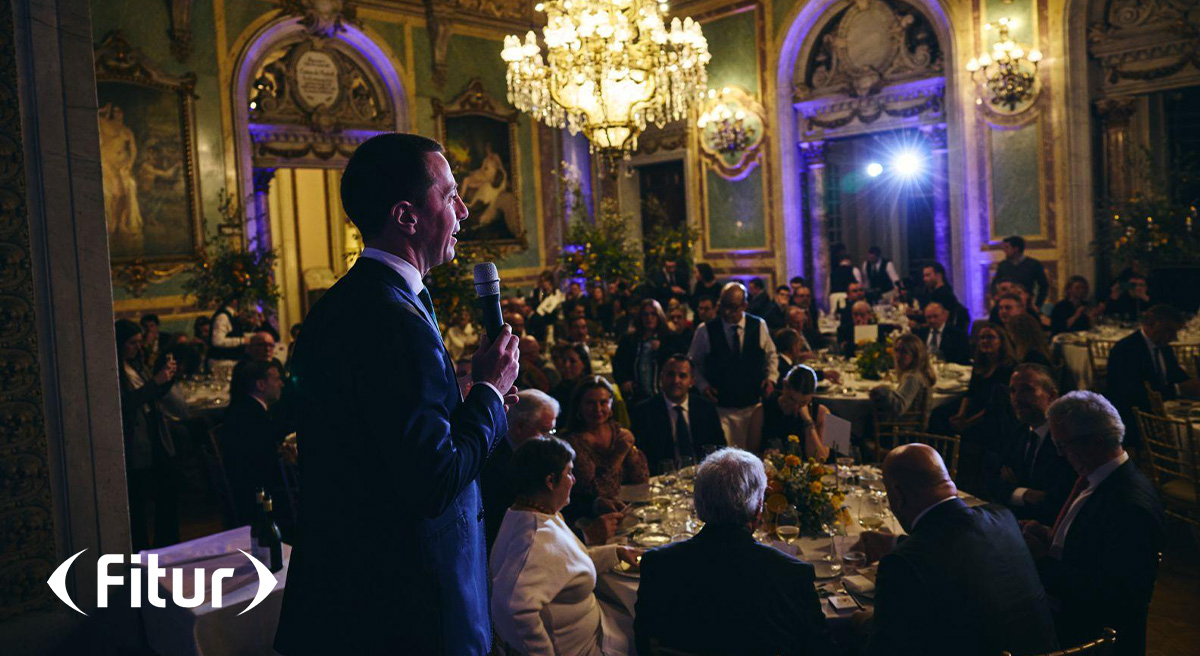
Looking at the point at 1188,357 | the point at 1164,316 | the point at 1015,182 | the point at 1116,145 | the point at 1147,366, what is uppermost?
the point at 1116,145

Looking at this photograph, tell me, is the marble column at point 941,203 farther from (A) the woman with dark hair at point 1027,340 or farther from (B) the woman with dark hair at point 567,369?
(B) the woman with dark hair at point 567,369

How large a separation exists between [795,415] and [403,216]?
4.02m

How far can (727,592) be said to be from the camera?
2670 millimetres

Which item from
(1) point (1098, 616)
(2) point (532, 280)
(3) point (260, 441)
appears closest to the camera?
(1) point (1098, 616)

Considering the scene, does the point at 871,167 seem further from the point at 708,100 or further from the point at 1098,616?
the point at 1098,616

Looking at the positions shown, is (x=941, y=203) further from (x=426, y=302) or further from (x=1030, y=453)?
(x=426, y=302)

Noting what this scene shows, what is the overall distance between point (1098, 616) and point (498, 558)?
1.90 m

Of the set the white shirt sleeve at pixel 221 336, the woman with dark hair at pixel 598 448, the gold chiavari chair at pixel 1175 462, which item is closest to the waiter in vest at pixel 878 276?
the gold chiavari chair at pixel 1175 462

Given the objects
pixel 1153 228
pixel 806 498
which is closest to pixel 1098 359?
pixel 1153 228

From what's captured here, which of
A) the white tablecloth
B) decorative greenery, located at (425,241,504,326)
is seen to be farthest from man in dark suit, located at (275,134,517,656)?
decorative greenery, located at (425,241,504,326)

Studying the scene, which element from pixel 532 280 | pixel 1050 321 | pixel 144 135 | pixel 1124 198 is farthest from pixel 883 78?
pixel 144 135

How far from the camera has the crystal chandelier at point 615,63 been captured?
7.85 metres

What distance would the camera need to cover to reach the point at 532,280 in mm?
14750

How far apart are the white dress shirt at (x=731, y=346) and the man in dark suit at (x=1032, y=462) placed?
2.08 metres
